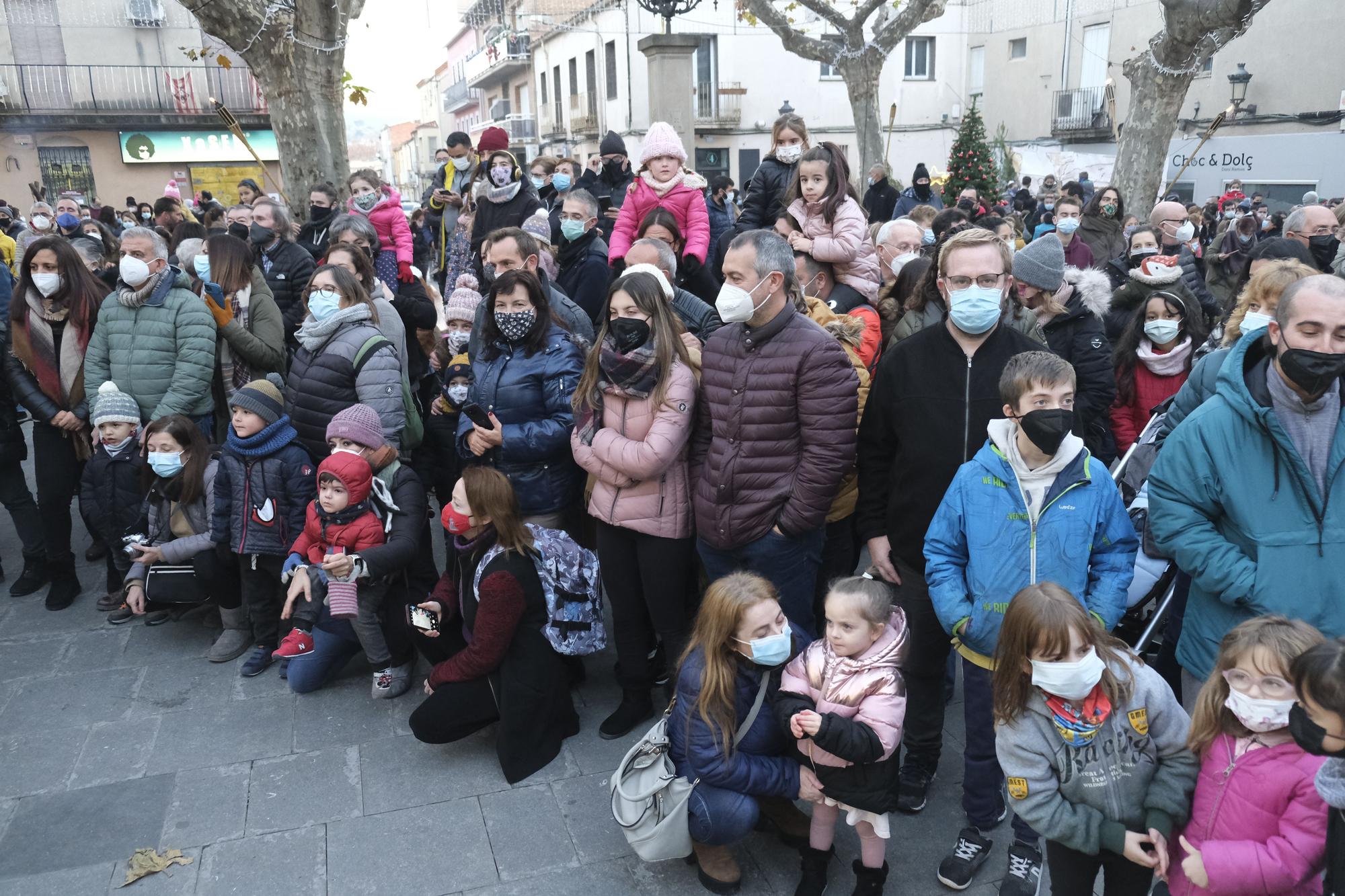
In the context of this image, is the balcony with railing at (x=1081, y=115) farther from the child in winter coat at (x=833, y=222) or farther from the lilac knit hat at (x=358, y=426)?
the lilac knit hat at (x=358, y=426)

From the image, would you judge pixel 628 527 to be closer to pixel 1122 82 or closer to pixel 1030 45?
pixel 1122 82

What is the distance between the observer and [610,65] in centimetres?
3397

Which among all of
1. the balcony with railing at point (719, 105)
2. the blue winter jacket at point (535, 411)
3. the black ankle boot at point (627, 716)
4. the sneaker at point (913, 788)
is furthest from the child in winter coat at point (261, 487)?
the balcony with railing at point (719, 105)

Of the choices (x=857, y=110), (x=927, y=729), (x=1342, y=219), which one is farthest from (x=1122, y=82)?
(x=927, y=729)

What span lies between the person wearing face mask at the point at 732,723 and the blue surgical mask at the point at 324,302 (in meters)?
2.99

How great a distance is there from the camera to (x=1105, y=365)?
176 inches

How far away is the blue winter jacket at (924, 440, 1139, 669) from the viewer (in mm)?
3047

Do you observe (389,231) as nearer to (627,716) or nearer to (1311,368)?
(627,716)

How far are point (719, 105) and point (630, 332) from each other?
30688mm

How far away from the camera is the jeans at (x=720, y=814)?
10.8 ft

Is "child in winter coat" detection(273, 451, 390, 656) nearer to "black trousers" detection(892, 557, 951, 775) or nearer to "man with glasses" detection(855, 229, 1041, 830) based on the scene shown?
"man with glasses" detection(855, 229, 1041, 830)

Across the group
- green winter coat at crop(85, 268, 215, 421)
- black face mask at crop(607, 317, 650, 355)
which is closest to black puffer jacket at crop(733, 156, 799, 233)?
black face mask at crop(607, 317, 650, 355)

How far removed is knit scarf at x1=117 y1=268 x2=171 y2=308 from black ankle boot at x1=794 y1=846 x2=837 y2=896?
4.81 meters

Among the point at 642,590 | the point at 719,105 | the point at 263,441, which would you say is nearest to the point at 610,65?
the point at 719,105
